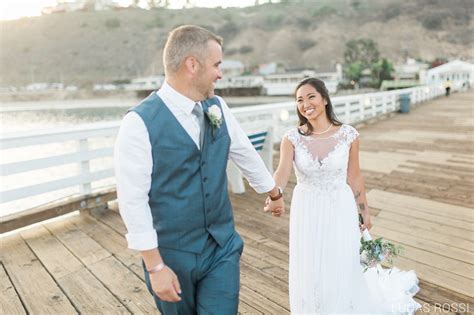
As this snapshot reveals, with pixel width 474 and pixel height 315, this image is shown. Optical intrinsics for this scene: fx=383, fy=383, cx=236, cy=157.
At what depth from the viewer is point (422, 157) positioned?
750 centimetres

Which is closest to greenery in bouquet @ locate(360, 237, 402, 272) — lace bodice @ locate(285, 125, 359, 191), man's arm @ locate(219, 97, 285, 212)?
lace bodice @ locate(285, 125, 359, 191)

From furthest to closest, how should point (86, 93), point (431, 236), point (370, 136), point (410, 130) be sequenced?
1. point (86, 93)
2. point (410, 130)
3. point (370, 136)
4. point (431, 236)

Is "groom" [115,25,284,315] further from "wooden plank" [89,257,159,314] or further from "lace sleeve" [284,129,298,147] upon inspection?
"wooden plank" [89,257,159,314]

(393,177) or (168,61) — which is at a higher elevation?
(168,61)

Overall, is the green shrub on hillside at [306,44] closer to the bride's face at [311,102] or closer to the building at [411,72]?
the building at [411,72]

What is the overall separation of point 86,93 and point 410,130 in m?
58.4

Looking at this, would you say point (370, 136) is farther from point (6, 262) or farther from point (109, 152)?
point (6, 262)

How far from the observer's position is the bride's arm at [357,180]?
242 centimetres

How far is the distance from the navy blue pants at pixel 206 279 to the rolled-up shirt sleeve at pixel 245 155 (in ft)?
1.14

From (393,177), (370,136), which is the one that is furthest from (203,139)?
(370,136)

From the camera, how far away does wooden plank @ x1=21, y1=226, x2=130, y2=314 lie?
8.53 ft

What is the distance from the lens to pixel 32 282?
115 inches

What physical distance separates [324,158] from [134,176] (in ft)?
4.31

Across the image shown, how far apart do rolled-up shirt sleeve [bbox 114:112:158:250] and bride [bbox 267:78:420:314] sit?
1165 millimetres
